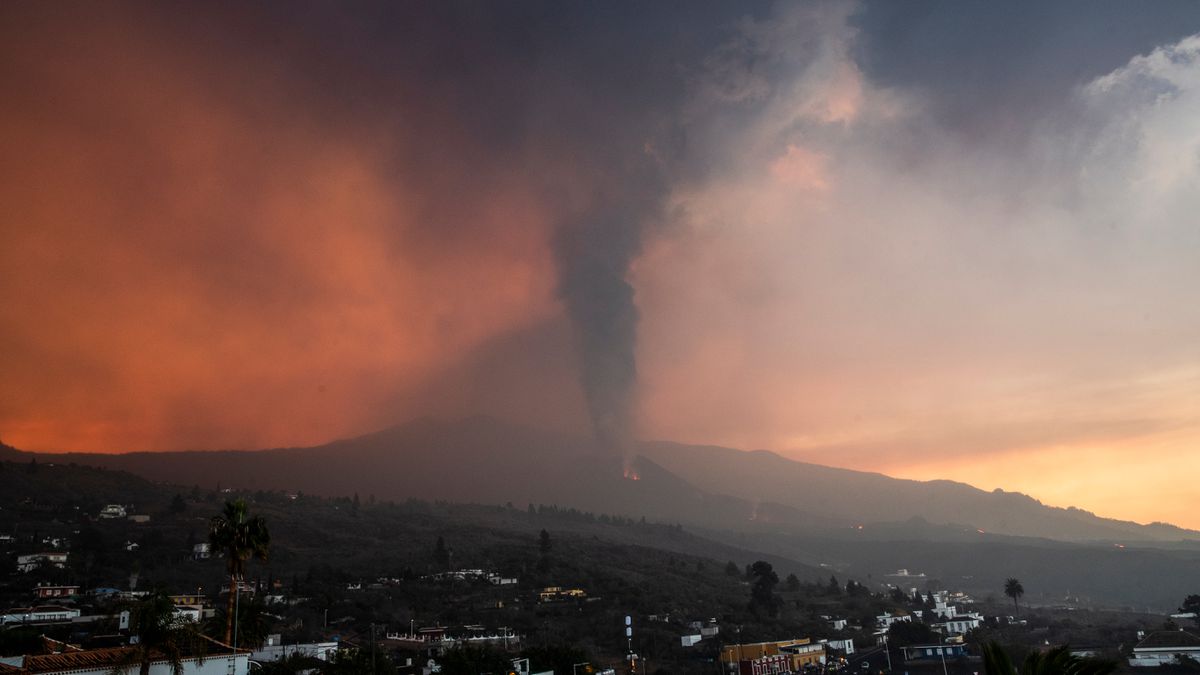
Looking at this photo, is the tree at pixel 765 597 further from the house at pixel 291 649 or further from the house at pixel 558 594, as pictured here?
the house at pixel 291 649

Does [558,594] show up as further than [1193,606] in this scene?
Yes

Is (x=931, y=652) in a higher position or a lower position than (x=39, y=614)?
lower

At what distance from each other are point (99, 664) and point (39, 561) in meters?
147

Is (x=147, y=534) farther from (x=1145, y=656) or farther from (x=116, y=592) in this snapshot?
(x=1145, y=656)

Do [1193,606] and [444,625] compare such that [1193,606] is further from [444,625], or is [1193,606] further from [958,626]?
[444,625]

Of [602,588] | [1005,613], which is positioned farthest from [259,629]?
[1005,613]

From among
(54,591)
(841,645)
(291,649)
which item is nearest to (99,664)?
(291,649)

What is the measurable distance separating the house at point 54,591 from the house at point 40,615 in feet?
71.4

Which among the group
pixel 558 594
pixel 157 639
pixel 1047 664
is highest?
pixel 1047 664

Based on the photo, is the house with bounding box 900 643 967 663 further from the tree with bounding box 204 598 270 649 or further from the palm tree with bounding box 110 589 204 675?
the palm tree with bounding box 110 589 204 675

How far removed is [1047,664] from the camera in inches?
862

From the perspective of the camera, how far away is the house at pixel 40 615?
305ft

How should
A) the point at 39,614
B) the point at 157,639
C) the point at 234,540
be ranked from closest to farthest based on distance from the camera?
the point at 157,639
the point at 234,540
the point at 39,614

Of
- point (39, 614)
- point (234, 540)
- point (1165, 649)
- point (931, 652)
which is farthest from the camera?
point (931, 652)
